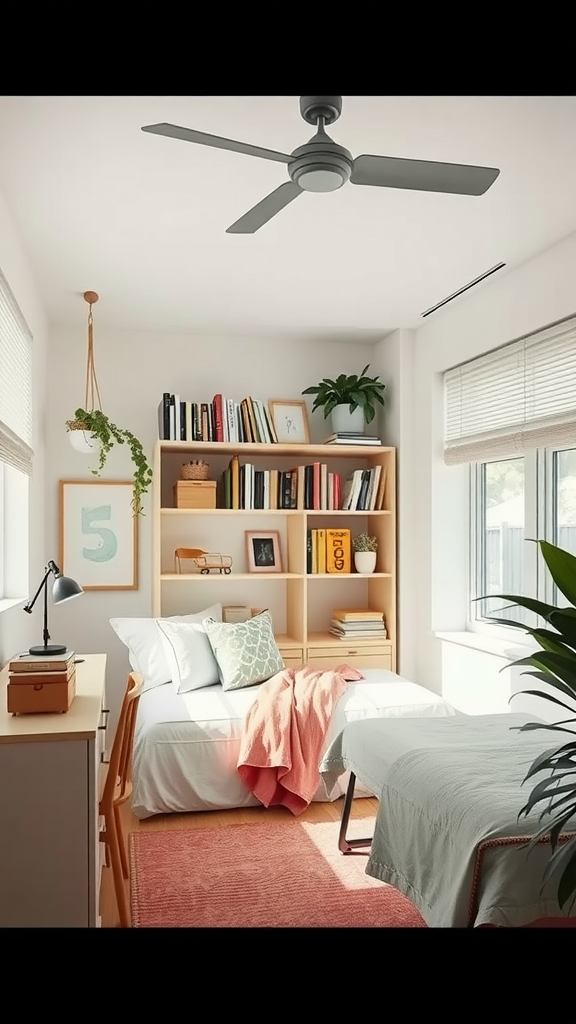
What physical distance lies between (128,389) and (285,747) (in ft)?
8.05

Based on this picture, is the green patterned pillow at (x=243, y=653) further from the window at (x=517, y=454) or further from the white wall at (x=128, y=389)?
the window at (x=517, y=454)

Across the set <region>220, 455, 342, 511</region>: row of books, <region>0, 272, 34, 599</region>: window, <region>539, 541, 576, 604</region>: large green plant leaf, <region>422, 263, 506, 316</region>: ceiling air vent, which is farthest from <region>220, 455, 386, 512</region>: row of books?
<region>539, 541, 576, 604</region>: large green plant leaf

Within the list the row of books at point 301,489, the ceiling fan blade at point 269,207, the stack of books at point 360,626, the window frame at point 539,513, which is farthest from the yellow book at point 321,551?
the ceiling fan blade at point 269,207

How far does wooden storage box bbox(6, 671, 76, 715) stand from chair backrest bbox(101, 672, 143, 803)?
0.20m

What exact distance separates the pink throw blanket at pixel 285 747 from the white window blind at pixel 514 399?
1556mm

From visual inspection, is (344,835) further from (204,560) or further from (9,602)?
(204,560)

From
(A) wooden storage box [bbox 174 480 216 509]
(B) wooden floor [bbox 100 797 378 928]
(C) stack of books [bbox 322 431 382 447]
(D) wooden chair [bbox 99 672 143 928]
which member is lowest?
(B) wooden floor [bbox 100 797 378 928]

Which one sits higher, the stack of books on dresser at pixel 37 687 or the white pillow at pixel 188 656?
the stack of books on dresser at pixel 37 687

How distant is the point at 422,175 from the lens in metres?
2.32

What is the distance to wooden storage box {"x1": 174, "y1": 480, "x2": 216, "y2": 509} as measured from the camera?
16.4 feet

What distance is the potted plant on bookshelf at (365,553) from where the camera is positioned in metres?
5.25

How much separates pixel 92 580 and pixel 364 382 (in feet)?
6.77

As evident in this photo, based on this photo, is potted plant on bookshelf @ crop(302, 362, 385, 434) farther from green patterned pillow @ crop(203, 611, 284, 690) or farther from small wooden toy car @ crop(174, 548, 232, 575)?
green patterned pillow @ crop(203, 611, 284, 690)
